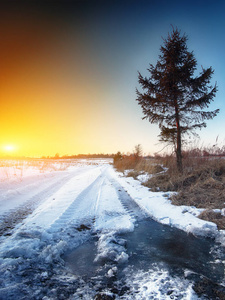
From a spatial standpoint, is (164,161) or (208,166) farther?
(164,161)

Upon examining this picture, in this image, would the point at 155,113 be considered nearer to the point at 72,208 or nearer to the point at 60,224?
the point at 72,208

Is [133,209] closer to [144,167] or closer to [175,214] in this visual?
[175,214]

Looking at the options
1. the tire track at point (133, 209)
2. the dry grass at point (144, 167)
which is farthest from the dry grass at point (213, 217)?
the dry grass at point (144, 167)

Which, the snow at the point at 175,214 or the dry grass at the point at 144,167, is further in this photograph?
the dry grass at the point at 144,167

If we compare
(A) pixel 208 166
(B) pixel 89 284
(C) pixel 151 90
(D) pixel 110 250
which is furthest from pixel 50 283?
(C) pixel 151 90

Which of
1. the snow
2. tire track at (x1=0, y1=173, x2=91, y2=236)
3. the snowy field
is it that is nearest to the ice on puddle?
the snowy field

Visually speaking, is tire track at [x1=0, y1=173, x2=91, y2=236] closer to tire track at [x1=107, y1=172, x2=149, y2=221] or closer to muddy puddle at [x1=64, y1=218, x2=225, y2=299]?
muddy puddle at [x1=64, y1=218, x2=225, y2=299]

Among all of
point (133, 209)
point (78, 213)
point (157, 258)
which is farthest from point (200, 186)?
point (78, 213)

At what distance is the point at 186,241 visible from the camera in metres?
2.86

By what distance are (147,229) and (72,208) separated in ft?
7.41

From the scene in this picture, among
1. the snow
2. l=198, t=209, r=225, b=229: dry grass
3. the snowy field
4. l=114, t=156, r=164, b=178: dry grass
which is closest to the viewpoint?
the snowy field

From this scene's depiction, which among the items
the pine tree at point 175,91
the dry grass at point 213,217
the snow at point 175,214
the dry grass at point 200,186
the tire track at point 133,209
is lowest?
the tire track at point 133,209

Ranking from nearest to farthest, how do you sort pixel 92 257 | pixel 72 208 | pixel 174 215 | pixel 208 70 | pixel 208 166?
pixel 92 257, pixel 174 215, pixel 72 208, pixel 208 166, pixel 208 70

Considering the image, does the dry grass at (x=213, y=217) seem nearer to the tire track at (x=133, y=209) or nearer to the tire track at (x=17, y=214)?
the tire track at (x=133, y=209)
